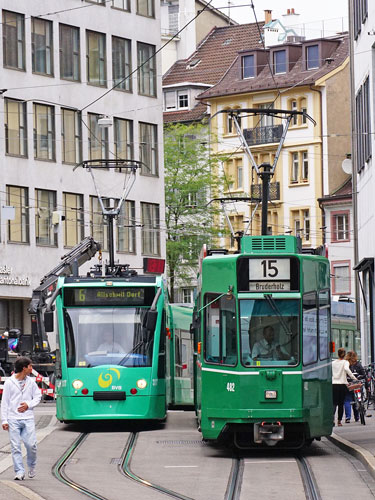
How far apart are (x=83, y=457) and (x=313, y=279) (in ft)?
13.9

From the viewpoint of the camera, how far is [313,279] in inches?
847

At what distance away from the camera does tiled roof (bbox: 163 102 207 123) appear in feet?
275

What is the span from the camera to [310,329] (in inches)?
834

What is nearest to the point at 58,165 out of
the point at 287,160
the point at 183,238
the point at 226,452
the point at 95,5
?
the point at 95,5

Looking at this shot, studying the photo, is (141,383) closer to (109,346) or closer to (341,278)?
(109,346)

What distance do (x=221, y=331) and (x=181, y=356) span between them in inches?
508

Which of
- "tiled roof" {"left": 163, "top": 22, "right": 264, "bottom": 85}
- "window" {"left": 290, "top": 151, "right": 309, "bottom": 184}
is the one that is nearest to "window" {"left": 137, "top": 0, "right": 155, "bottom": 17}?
"window" {"left": 290, "top": 151, "right": 309, "bottom": 184}

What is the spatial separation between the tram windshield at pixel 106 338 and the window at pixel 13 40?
2967cm

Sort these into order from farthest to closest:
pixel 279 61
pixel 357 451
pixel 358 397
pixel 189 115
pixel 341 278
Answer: pixel 189 115, pixel 279 61, pixel 341 278, pixel 358 397, pixel 357 451

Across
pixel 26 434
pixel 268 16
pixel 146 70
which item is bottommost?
pixel 26 434

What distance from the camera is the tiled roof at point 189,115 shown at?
3300 inches

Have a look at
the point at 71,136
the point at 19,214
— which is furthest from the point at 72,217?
the point at 71,136

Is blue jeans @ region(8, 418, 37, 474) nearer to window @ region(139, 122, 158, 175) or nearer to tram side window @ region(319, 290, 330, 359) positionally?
tram side window @ region(319, 290, 330, 359)

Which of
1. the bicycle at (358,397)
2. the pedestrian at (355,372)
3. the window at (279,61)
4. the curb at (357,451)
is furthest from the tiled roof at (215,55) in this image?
the curb at (357,451)
